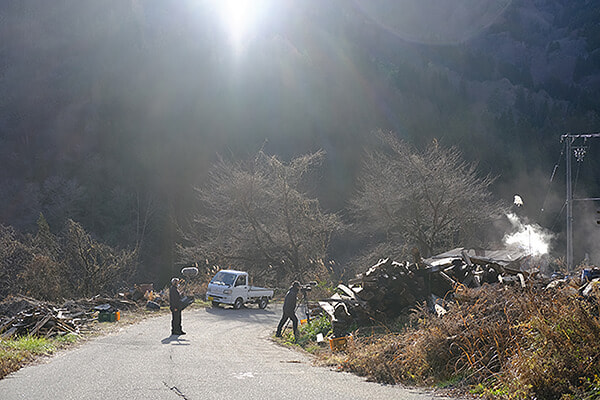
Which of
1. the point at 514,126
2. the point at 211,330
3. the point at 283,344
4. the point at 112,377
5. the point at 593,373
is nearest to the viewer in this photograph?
the point at 593,373

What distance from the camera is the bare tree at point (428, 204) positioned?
36.9 meters

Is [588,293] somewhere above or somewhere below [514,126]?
below

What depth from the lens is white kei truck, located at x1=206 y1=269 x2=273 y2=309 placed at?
2750 centimetres

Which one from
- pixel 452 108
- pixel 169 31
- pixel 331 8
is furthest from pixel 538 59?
pixel 169 31

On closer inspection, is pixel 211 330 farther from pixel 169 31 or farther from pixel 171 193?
pixel 169 31

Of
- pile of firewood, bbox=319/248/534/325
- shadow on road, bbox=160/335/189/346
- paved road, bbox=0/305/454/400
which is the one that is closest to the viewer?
paved road, bbox=0/305/454/400

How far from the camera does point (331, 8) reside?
94812 millimetres

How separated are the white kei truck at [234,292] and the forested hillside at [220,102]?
3517 cm

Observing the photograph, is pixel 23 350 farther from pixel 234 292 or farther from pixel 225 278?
pixel 225 278

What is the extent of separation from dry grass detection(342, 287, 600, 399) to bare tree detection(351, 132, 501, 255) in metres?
26.3

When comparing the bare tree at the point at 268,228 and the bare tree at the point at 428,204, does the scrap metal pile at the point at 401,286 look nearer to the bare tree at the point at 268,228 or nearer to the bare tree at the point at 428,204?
the bare tree at the point at 428,204

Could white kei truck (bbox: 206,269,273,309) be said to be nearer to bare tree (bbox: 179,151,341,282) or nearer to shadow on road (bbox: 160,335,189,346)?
shadow on road (bbox: 160,335,189,346)

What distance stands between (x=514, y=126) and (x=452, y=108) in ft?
28.9

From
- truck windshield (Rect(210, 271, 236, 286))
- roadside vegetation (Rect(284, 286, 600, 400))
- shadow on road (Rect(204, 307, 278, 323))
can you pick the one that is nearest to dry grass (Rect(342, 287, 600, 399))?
roadside vegetation (Rect(284, 286, 600, 400))
